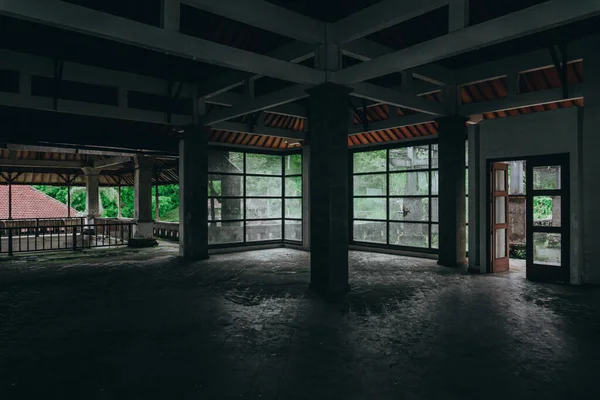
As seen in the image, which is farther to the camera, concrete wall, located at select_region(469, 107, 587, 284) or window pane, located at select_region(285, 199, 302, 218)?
window pane, located at select_region(285, 199, 302, 218)

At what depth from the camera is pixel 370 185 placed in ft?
46.0

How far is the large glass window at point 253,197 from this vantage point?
1373cm

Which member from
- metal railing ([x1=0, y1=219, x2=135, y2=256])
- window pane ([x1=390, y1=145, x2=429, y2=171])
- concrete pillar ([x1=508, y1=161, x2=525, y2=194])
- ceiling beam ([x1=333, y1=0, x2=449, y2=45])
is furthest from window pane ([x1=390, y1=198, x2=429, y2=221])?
metal railing ([x1=0, y1=219, x2=135, y2=256])

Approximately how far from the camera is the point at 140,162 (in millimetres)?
15359

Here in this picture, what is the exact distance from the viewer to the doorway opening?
27.2ft

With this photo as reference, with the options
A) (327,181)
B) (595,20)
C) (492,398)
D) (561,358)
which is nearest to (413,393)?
(492,398)

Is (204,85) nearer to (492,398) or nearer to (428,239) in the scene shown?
(428,239)

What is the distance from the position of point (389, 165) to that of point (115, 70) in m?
8.88

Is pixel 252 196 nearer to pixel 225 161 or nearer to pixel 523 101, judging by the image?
pixel 225 161

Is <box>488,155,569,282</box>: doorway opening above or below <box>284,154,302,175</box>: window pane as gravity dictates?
below

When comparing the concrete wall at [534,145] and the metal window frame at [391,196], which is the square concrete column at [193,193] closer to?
the metal window frame at [391,196]

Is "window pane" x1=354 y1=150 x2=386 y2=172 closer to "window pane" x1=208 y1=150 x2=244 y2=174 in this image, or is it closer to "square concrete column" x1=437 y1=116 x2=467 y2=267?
"square concrete column" x1=437 y1=116 x2=467 y2=267

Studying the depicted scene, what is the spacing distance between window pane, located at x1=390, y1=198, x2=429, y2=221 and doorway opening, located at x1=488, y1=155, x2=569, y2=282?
9.02ft

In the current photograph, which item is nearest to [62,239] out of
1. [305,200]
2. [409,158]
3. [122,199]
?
[305,200]
